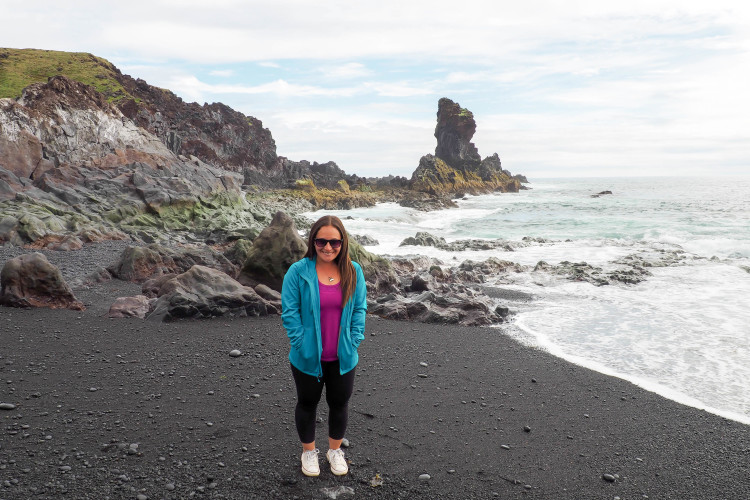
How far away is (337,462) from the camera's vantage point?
4.31 metres

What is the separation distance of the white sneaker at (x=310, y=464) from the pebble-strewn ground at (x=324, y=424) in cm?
6

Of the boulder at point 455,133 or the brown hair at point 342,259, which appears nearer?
the brown hair at point 342,259

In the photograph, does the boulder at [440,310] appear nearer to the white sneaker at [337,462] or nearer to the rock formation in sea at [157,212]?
the rock formation in sea at [157,212]

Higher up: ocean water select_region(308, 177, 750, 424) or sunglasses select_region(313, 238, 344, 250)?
sunglasses select_region(313, 238, 344, 250)

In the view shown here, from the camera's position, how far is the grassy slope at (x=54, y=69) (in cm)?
5966

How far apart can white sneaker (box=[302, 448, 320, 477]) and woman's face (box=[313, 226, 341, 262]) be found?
5.54ft

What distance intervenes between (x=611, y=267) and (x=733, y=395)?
12549 mm

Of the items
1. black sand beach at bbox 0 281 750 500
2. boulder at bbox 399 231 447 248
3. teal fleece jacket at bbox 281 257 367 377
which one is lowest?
black sand beach at bbox 0 281 750 500

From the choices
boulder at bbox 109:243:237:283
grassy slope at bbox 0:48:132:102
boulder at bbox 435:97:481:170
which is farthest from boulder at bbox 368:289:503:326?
boulder at bbox 435:97:481:170

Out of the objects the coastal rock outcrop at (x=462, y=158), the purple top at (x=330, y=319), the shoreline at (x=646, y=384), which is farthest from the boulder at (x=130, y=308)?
the coastal rock outcrop at (x=462, y=158)

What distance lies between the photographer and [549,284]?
15398 millimetres

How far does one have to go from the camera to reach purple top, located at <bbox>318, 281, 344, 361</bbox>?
4.08 metres

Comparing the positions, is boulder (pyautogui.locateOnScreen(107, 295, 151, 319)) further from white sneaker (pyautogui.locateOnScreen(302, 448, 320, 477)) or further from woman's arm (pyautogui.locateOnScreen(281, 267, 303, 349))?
woman's arm (pyautogui.locateOnScreen(281, 267, 303, 349))

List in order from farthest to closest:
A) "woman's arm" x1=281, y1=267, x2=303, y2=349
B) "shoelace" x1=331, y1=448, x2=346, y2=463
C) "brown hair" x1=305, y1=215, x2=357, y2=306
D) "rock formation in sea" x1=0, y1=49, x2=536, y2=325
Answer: "rock formation in sea" x1=0, y1=49, x2=536, y2=325 < "shoelace" x1=331, y1=448, x2=346, y2=463 < "brown hair" x1=305, y1=215, x2=357, y2=306 < "woman's arm" x1=281, y1=267, x2=303, y2=349
